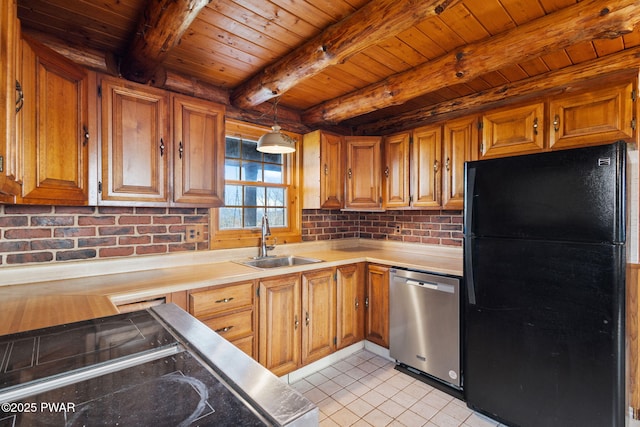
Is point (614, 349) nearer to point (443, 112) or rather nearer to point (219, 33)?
point (443, 112)

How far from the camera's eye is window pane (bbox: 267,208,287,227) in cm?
300

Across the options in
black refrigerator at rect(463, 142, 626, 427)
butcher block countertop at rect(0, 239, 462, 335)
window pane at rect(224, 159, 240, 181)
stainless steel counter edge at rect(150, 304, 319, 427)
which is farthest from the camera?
window pane at rect(224, 159, 240, 181)

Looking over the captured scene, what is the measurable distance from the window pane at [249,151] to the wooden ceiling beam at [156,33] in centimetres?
93

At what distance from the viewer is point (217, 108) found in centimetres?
225

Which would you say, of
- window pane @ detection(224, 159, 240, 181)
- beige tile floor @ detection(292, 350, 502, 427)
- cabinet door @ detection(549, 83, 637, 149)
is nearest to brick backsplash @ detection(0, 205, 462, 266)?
window pane @ detection(224, 159, 240, 181)

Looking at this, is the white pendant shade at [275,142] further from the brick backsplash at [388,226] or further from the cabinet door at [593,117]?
the cabinet door at [593,117]

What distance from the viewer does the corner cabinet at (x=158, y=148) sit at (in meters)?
1.82

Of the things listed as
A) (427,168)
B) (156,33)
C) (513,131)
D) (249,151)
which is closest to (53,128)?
(156,33)

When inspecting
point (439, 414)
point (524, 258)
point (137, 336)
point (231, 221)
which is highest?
point (231, 221)

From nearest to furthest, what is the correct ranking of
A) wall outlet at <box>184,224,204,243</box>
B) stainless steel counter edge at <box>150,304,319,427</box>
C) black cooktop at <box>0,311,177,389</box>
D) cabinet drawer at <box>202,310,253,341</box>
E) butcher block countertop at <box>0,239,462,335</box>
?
1. stainless steel counter edge at <box>150,304,319,427</box>
2. black cooktop at <box>0,311,177,389</box>
3. butcher block countertop at <box>0,239,462,335</box>
4. cabinet drawer at <box>202,310,253,341</box>
5. wall outlet at <box>184,224,204,243</box>

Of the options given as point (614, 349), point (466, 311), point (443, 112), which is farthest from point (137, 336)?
point (443, 112)

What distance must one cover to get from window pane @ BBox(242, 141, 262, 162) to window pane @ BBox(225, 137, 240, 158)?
6cm

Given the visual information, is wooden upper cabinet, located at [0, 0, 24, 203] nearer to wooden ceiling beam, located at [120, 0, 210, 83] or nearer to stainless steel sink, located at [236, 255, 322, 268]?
wooden ceiling beam, located at [120, 0, 210, 83]

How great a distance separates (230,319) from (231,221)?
0.96m
